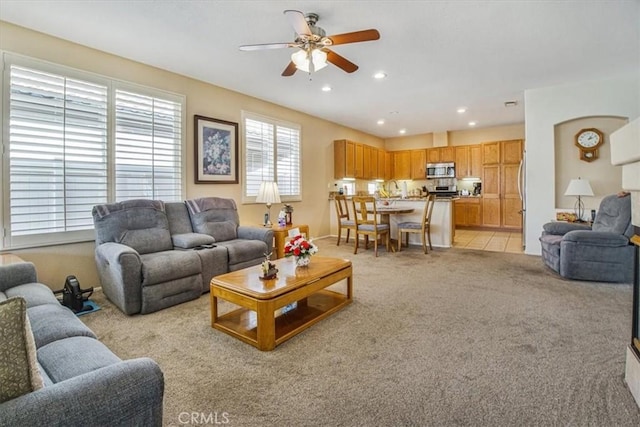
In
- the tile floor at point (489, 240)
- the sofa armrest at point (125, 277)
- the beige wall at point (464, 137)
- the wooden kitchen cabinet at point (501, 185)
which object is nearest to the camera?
the sofa armrest at point (125, 277)

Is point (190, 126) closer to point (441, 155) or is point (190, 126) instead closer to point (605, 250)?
point (605, 250)

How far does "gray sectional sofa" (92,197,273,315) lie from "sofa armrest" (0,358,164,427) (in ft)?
6.84

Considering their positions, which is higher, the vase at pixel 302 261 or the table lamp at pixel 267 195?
the table lamp at pixel 267 195

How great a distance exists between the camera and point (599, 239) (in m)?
3.67


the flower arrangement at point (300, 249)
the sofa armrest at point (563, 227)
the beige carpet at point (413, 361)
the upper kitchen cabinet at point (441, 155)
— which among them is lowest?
the beige carpet at point (413, 361)

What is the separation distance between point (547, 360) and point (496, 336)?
0.37 m

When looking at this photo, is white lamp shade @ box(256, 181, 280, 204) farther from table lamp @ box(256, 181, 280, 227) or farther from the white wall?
the white wall

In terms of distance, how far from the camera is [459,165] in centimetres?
850

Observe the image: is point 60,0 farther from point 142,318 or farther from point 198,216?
point 142,318

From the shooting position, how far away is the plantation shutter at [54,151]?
10.0ft

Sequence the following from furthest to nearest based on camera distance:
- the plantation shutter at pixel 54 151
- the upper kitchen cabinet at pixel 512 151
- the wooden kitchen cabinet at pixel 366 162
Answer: the wooden kitchen cabinet at pixel 366 162 < the upper kitchen cabinet at pixel 512 151 < the plantation shutter at pixel 54 151

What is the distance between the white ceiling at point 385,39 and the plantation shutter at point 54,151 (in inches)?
21.9

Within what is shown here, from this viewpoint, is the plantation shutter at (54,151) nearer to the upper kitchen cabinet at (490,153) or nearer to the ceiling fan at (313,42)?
the ceiling fan at (313,42)

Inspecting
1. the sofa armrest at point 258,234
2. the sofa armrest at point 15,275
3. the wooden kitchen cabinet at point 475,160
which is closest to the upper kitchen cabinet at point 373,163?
the wooden kitchen cabinet at point 475,160
